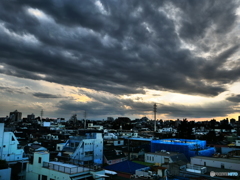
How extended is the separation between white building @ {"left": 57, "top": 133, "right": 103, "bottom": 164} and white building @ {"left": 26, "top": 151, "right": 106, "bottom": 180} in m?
14.4

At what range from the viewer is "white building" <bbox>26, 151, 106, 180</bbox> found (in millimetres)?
22047

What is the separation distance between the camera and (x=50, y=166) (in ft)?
81.0

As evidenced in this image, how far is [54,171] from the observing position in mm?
23016


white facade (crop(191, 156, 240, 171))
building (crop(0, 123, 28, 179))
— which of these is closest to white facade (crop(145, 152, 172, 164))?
white facade (crop(191, 156, 240, 171))

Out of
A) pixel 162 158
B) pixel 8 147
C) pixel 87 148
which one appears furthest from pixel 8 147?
pixel 162 158

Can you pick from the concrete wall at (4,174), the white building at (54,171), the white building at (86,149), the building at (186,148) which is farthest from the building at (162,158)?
the concrete wall at (4,174)

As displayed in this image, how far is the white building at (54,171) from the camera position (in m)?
22.0

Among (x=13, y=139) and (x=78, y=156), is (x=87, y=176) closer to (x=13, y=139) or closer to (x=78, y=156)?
(x=78, y=156)

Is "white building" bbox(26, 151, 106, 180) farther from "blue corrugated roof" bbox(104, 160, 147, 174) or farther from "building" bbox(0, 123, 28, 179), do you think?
"building" bbox(0, 123, 28, 179)

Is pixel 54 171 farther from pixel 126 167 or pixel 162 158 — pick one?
pixel 162 158

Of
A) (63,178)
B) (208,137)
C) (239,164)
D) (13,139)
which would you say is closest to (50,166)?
(63,178)

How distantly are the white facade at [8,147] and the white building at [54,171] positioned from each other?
16.5m

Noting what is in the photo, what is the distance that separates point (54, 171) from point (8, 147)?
22334 millimetres

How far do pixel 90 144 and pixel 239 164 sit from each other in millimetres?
28546
